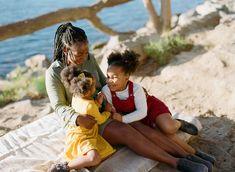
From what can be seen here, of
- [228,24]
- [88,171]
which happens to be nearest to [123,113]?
[88,171]

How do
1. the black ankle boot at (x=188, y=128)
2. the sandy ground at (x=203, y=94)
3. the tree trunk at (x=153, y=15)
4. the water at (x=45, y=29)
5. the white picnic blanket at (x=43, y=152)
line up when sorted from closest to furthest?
1. the white picnic blanket at (x=43, y=152)
2. the black ankle boot at (x=188, y=128)
3. the sandy ground at (x=203, y=94)
4. the tree trunk at (x=153, y=15)
5. the water at (x=45, y=29)

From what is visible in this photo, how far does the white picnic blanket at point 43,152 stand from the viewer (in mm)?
3242

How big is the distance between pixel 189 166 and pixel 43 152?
1.24 metres

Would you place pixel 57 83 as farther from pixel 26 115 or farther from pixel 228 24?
pixel 228 24

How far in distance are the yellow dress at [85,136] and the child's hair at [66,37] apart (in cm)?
43

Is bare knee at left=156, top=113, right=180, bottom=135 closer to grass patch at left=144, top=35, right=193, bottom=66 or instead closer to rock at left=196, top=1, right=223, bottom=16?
grass patch at left=144, top=35, right=193, bottom=66

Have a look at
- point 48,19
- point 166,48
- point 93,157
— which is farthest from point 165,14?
point 93,157

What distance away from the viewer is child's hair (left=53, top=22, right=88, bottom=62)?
3.18 metres

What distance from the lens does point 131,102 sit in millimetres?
3322

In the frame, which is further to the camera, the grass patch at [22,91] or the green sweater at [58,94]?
the grass patch at [22,91]

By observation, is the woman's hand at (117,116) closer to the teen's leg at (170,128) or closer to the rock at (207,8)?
the teen's leg at (170,128)

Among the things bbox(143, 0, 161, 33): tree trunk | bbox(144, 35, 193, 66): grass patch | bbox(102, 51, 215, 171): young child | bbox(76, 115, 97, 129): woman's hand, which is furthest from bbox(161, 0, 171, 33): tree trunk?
bbox(76, 115, 97, 129): woman's hand

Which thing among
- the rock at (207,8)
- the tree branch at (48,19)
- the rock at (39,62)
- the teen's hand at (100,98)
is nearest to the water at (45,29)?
the rock at (39,62)

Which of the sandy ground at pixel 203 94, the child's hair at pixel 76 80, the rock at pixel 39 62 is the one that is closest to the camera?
the child's hair at pixel 76 80
